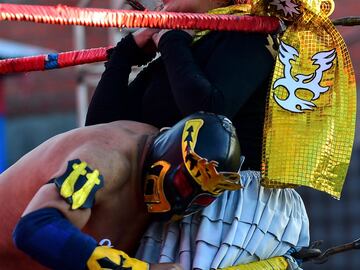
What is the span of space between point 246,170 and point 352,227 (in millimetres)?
4499

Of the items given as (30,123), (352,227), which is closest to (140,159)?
(352,227)

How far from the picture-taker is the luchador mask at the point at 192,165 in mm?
1924

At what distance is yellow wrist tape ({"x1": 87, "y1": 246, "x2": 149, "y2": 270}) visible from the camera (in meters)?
1.79

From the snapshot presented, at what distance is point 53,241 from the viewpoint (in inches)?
70.0

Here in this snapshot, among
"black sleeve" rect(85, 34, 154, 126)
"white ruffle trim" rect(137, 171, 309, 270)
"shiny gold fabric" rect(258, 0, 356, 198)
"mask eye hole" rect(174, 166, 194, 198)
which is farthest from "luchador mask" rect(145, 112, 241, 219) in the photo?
"black sleeve" rect(85, 34, 154, 126)

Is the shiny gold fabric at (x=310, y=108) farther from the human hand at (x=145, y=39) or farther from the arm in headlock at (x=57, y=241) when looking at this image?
the arm in headlock at (x=57, y=241)

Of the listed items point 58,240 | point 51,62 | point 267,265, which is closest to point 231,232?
point 267,265

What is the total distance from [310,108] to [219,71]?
26cm

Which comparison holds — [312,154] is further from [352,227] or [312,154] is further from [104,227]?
[352,227]

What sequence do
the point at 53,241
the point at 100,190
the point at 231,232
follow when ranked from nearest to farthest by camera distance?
the point at 53,241 → the point at 100,190 → the point at 231,232

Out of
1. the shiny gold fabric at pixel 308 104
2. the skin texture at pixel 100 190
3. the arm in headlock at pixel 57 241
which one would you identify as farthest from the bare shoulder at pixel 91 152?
the shiny gold fabric at pixel 308 104

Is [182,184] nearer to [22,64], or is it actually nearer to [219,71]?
[219,71]

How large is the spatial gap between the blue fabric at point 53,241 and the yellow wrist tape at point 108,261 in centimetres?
1

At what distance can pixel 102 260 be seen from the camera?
70.9 inches
